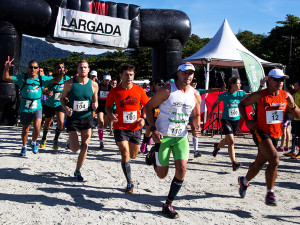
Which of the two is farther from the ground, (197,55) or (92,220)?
(197,55)

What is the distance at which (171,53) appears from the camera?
1252 centimetres

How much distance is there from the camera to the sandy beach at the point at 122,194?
11.7 ft

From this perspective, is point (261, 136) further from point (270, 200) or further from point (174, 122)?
point (174, 122)

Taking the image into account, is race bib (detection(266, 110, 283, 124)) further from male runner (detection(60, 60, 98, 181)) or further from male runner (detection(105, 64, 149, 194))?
male runner (detection(60, 60, 98, 181))

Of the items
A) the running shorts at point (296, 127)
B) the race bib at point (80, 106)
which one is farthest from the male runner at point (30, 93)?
the running shorts at point (296, 127)

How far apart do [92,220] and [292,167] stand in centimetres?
506

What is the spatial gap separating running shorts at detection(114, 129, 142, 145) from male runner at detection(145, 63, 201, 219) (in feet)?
2.79

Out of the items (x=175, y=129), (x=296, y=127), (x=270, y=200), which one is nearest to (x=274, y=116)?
(x=270, y=200)

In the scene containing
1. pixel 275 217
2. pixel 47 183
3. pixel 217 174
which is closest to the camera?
pixel 275 217

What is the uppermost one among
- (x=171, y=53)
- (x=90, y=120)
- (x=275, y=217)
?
(x=171, y=53)

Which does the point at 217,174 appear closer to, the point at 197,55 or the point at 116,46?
the point at 116,46

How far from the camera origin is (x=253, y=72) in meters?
9.97

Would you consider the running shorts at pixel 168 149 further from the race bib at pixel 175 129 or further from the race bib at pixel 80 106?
the race bib at pixel 80 106

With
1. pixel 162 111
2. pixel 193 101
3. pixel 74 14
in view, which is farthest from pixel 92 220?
pixel 74 14
